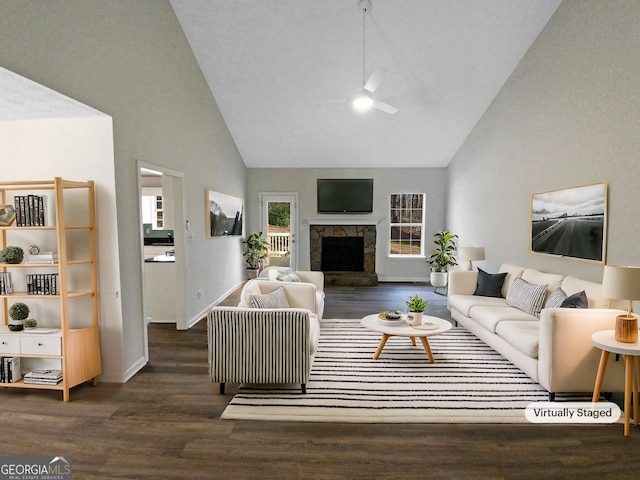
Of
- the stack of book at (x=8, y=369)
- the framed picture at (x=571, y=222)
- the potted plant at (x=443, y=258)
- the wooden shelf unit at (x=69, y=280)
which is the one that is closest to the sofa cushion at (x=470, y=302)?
the framed picture at (x=571, y=222)

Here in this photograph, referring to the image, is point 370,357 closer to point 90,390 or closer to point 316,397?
point 316,397

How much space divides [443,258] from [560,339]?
4.51m

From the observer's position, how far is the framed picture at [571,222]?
3584 mm

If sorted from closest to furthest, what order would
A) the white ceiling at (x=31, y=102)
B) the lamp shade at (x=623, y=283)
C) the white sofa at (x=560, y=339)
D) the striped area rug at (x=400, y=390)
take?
the white ceiling at (x=31, y=102)
the lamp shade at (x=623, y=283)
the striped area rug at (x=400, y=390)
the white sofa at (x=560, y=339)

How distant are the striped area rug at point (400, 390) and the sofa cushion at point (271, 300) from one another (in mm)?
712

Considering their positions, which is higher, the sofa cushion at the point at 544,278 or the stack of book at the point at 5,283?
the stack of book at the point at 5,283

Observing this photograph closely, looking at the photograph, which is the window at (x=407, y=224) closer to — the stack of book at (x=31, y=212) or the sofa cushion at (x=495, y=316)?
the sofa cushion at (x=495, y=316)

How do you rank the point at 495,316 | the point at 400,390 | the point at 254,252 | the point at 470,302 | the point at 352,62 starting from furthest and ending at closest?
the point at 254,252 → the point at 352,62 → the point at 470,302 → the point at 495,316 → the point at 400,390

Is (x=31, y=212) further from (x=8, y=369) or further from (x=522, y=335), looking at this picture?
(x=522, y=335)

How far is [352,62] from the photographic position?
204 inches

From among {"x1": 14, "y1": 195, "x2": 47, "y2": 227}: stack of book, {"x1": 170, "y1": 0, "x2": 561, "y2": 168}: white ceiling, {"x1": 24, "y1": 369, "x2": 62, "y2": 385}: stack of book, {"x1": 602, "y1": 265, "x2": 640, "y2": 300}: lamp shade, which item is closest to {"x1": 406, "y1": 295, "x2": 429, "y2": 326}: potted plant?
{"x1": 602, "y1": 265, "x2": 640, "y2": 300}: lamp shade

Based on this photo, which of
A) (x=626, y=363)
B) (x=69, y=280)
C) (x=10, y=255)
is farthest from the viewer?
(x=69, y=280)

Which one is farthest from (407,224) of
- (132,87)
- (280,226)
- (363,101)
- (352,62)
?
(132,87)

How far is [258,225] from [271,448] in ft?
21.2
